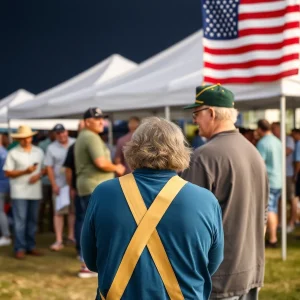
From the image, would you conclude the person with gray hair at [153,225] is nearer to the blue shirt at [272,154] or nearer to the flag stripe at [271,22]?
the flag stripe at [271,22]

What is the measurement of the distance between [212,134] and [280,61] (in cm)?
405

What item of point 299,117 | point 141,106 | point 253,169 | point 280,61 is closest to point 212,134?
point 253,169

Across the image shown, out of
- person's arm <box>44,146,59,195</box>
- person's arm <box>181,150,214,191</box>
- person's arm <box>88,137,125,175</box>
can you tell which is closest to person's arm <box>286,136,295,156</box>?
person's arm <box>44,146,59,195</box>

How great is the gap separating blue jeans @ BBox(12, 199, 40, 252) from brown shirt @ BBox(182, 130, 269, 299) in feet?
17.1

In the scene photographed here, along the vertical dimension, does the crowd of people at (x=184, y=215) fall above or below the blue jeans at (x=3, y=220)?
above

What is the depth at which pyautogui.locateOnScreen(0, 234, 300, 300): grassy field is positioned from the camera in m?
6.21

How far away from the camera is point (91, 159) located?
6570 mm

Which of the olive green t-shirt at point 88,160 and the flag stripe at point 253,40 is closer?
the olive green t-shirt at point 88,160

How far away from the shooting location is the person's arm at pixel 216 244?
2482 millimetres

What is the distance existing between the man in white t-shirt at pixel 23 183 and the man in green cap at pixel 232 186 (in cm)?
498

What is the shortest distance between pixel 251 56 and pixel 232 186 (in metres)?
4.36

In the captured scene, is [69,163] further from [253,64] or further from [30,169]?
[253,64]

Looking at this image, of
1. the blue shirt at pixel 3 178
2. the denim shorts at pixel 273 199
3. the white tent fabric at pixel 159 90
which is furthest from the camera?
the blue shirt at pixel 3 178

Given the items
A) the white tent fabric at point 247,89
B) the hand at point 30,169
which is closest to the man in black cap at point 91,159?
the hand at point 30,169
